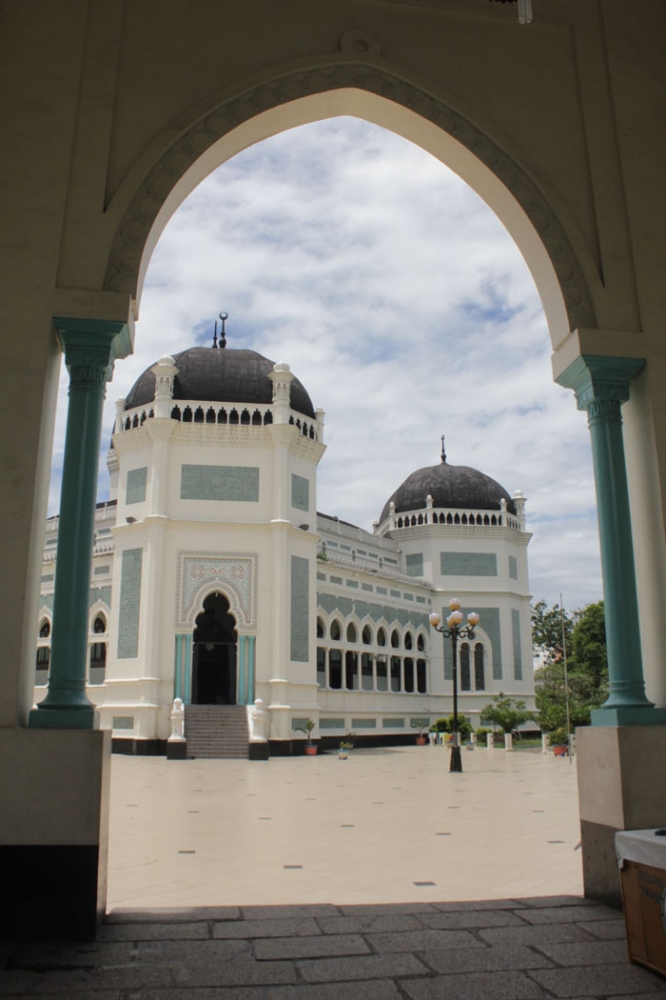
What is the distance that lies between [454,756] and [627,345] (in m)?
11.5

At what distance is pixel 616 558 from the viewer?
463 cm

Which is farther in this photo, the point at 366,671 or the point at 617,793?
the point at 366,671

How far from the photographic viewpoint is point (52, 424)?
4.47 meters

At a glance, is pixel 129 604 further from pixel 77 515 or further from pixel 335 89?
pixel 335 89

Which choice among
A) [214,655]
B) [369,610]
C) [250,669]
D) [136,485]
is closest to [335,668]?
[369,610]

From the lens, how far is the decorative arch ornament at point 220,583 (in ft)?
65.6

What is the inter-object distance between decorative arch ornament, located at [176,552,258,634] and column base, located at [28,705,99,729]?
1623cm

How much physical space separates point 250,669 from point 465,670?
11.8 metres

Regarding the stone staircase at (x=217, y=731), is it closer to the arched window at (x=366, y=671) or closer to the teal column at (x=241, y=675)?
the teal column at (x=241, y=675)

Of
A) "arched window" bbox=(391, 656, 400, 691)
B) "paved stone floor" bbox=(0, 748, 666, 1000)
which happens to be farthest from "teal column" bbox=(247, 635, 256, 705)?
"paved stone floor" bbox=(0, 748, 666, 1000)

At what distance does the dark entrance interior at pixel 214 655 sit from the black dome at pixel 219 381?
17.4 ft

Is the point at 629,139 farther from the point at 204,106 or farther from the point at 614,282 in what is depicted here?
the point at 204,106

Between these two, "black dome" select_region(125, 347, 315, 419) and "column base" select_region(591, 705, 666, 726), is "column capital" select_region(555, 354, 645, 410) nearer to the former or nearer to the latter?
"column base" select_region(591, 705, 666, 726)

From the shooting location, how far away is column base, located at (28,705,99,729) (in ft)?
12.7
